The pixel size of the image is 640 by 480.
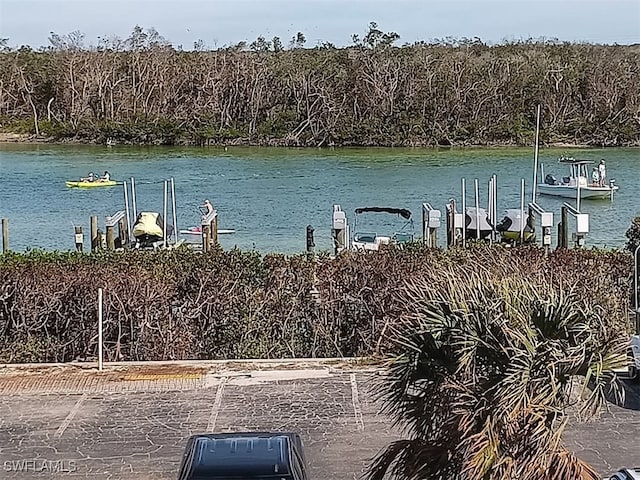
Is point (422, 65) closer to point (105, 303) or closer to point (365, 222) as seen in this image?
point (365, 222)

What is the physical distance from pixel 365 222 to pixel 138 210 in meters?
8.30

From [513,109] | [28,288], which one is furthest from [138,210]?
[513,109]

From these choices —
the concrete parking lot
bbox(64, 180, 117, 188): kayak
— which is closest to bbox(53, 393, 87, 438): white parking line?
the concrete parking lot

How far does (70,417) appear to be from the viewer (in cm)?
1073

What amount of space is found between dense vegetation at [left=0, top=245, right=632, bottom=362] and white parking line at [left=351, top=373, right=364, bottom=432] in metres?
0.95

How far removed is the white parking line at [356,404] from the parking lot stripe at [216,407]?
143 centimetres

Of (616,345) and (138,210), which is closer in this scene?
(616,345)

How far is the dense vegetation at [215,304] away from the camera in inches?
511

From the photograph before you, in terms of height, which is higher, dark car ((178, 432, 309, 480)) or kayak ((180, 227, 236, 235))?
dark car ((178, 432, 309, 480))

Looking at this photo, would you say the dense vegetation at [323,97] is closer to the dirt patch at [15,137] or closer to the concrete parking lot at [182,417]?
the dirt patch at [15,137]

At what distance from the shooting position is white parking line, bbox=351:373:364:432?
34.1 ft

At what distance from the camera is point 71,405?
1115 cm

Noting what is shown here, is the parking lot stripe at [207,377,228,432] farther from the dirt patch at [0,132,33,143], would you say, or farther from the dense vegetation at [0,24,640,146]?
the dirt patch at [0,132,33,143]

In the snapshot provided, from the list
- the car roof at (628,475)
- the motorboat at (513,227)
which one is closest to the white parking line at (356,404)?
the car roof at (628,475)
